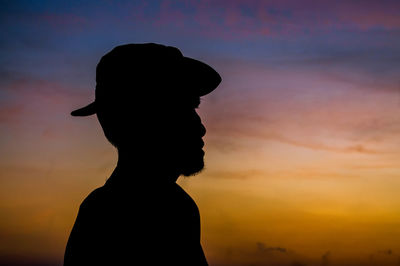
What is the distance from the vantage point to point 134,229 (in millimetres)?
2912

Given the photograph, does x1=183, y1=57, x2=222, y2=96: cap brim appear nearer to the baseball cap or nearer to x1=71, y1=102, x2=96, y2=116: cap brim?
the baseball cap

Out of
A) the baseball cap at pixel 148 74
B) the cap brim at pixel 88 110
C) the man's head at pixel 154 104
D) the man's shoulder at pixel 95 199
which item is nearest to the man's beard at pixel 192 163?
the man's head at pixel 154 104

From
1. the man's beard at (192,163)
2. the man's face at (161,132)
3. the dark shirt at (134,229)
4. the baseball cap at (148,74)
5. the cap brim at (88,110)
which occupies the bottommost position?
the dark shirt at (134,229)

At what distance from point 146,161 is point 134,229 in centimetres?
42

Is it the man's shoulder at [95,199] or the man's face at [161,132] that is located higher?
the man's face at [161,132]

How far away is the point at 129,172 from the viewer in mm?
3090

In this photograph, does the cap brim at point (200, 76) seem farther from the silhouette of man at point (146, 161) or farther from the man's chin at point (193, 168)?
the man's chin at point (193, 168)

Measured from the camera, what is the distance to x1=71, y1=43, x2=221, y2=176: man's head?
3082mm

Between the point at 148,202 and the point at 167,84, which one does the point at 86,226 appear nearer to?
the point at 148,202

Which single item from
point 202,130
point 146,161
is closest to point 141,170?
point 146,161

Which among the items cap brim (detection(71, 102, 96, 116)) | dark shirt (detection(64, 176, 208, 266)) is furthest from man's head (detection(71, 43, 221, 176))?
dark shirt (detection(64, 176, 208, 266))

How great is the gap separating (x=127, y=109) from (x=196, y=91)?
480mm

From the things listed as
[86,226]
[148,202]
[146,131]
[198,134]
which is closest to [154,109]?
[146,131]

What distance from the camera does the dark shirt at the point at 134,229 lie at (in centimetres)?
288
